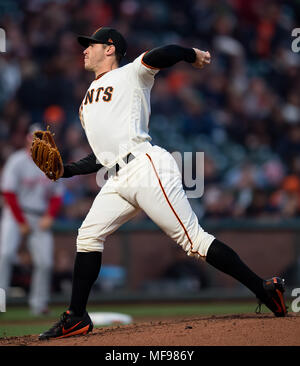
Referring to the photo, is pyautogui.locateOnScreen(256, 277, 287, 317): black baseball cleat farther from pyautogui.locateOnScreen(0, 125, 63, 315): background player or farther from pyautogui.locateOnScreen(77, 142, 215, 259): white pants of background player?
pyautogui.locateOnScreen(0, 125, 63, 315): background player

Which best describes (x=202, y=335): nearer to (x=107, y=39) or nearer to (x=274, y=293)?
(x=274, y=293)

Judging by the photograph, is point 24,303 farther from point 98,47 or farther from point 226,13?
point 226,13

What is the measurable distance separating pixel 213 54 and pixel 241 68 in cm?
55

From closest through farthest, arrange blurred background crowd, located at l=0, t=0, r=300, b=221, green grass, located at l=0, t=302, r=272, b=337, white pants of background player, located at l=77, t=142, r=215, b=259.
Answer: white pants of background player, located at l=77, t=142, r=215, b=259
green grass, located at l=0, t=302, r=272, b=337
blurred background crowd, located at l=0, t=0, r=300, b=221

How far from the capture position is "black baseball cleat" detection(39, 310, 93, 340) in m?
4.22

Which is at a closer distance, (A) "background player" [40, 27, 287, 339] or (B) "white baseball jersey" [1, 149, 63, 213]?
(A) "background player" [40, 27, 287, 339]

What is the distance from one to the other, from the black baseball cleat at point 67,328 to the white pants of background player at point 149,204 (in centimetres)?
43

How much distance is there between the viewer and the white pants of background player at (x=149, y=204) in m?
4.11

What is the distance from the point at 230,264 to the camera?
4156 millimetres

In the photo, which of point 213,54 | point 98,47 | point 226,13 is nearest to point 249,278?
point 98,47

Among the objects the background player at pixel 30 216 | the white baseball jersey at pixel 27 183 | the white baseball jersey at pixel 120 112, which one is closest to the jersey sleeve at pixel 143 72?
the white baseball jersey at pixel 120 112

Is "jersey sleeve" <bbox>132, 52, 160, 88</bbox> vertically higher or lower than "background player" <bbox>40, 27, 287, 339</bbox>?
higher

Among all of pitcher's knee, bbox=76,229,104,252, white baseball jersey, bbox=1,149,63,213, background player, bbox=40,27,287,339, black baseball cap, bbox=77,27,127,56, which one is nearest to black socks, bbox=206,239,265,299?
background player, bbox=40,27,287,339

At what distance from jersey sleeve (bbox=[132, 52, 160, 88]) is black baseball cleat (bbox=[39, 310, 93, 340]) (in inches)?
59.8
